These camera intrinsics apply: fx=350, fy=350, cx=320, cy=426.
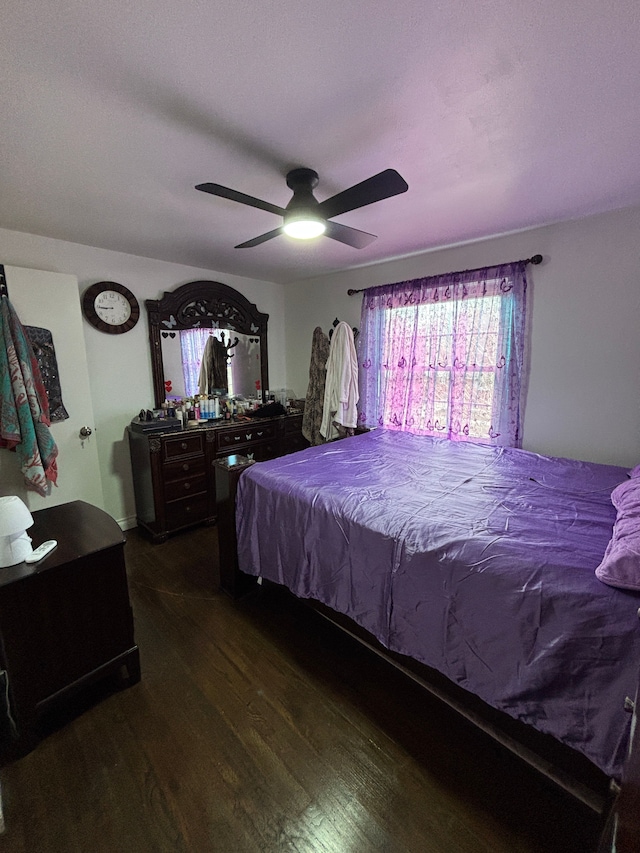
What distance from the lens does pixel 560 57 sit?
1.10 m

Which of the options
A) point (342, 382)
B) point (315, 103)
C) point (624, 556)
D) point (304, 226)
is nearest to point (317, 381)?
point (342, 382)

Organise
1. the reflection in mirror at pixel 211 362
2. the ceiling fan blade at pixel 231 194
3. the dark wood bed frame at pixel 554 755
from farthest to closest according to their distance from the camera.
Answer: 1. the reflection in mirror at pixel 211 362
2. the ceiling fan blade at pixel 231 194
3. the dark wood bed frame at pixel 554 755

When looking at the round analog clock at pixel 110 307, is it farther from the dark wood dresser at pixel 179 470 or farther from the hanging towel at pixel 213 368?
the dark wood dresser at pixel 179 470

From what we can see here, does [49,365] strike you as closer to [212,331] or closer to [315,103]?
[212,331]

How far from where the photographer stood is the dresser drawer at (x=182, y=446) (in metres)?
2.92

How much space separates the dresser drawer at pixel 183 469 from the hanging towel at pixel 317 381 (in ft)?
4.15

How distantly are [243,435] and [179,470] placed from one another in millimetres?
709

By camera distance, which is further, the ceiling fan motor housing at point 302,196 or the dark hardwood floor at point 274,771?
the ceiling fan motor housing at point 302,196

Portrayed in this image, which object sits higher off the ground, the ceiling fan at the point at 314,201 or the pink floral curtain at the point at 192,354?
the ceiling fan at the point at 314,201

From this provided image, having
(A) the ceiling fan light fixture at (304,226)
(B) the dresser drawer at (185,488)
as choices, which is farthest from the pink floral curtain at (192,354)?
(A) the ceiling fan light fixture at (304,226)

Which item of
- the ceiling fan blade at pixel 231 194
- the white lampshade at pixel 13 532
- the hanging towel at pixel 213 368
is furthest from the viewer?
the hanging towel at pixel 213 368

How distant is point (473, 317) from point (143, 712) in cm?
323

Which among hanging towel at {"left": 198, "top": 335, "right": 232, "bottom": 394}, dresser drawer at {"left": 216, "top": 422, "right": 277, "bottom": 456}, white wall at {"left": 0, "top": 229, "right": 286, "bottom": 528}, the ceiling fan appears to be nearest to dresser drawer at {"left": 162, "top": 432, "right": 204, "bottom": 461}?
dresser drawer at {"left": 216, "top": 422, "right": 277, "bottom": 456}

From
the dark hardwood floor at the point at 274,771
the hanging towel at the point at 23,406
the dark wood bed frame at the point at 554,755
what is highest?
the hanging towel at the point at 23,406
